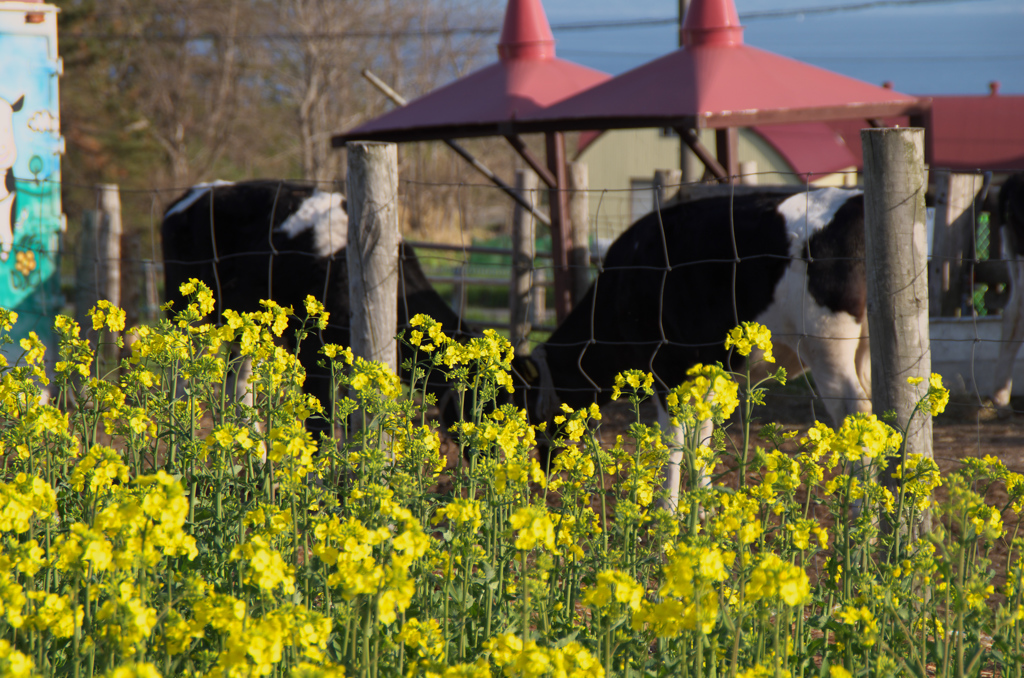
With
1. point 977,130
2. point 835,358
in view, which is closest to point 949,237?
point 835,358

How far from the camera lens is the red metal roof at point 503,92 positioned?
652 cm

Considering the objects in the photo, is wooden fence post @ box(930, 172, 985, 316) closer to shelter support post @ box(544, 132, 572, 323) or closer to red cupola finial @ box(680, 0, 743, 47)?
red cupola finial @ box(680, 0, 743, 47)

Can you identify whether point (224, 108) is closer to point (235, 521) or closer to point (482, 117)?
point (482, 117)

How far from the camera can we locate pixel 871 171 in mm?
2838

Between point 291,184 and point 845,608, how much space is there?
13.4 feet

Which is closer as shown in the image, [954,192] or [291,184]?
[291,184]

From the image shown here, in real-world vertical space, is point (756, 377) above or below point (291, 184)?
below

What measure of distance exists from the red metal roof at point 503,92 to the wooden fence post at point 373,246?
9.48 feet

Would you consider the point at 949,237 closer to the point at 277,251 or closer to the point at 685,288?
the point at 685,288

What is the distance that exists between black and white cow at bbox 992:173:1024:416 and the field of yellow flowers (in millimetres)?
3923

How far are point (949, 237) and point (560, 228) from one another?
2643 millimetres

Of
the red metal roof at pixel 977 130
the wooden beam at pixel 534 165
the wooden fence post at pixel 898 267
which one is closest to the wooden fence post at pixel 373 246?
the wooden fence post at pixel 898 267

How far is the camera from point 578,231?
23.8 ft

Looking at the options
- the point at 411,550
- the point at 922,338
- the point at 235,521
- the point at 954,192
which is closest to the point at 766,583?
the point at 411,550
